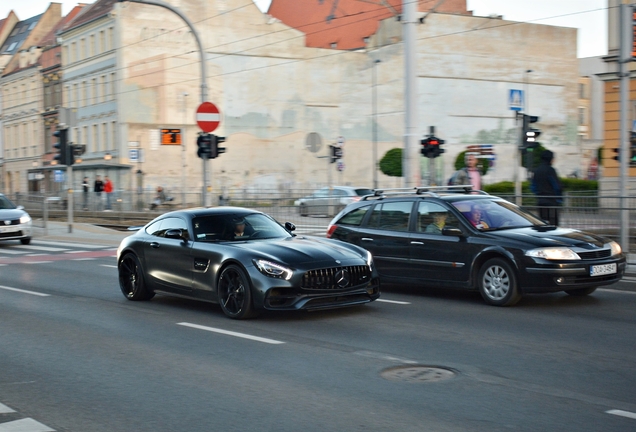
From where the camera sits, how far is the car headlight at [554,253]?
11.1m

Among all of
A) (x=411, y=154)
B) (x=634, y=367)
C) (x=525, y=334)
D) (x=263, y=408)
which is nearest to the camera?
(x=263, y=408)

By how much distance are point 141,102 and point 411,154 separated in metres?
44.8

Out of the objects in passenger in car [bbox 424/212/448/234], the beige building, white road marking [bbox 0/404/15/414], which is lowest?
white road marking [bbox 0/404/15/414]

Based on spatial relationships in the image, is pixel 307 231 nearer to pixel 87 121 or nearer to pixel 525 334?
pixel 525 334

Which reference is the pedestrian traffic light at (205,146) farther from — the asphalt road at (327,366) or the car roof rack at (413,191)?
the asphalt road at (327,366)

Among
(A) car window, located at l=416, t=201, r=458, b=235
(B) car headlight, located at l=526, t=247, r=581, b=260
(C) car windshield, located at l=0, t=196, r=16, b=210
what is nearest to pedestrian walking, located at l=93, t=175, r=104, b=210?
(C) car windshield, located at l=0, t=196, r=16, b=210

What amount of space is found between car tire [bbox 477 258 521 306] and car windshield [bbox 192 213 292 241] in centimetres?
255

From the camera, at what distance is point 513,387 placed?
6836mm

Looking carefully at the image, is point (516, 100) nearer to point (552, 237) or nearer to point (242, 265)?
point (552, 237)

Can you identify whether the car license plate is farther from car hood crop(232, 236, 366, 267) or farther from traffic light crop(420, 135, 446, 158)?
traffic light crop(420, 135, 446, 158)

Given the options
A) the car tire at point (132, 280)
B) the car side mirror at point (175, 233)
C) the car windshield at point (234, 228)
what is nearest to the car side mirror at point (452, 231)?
the car windshield at point (234, 228)

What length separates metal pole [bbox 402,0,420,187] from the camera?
746 inches

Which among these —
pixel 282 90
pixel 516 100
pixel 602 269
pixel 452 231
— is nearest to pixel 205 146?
pixel 516 100

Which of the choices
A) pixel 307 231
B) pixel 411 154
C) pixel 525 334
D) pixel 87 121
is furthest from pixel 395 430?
pixel 87 121
